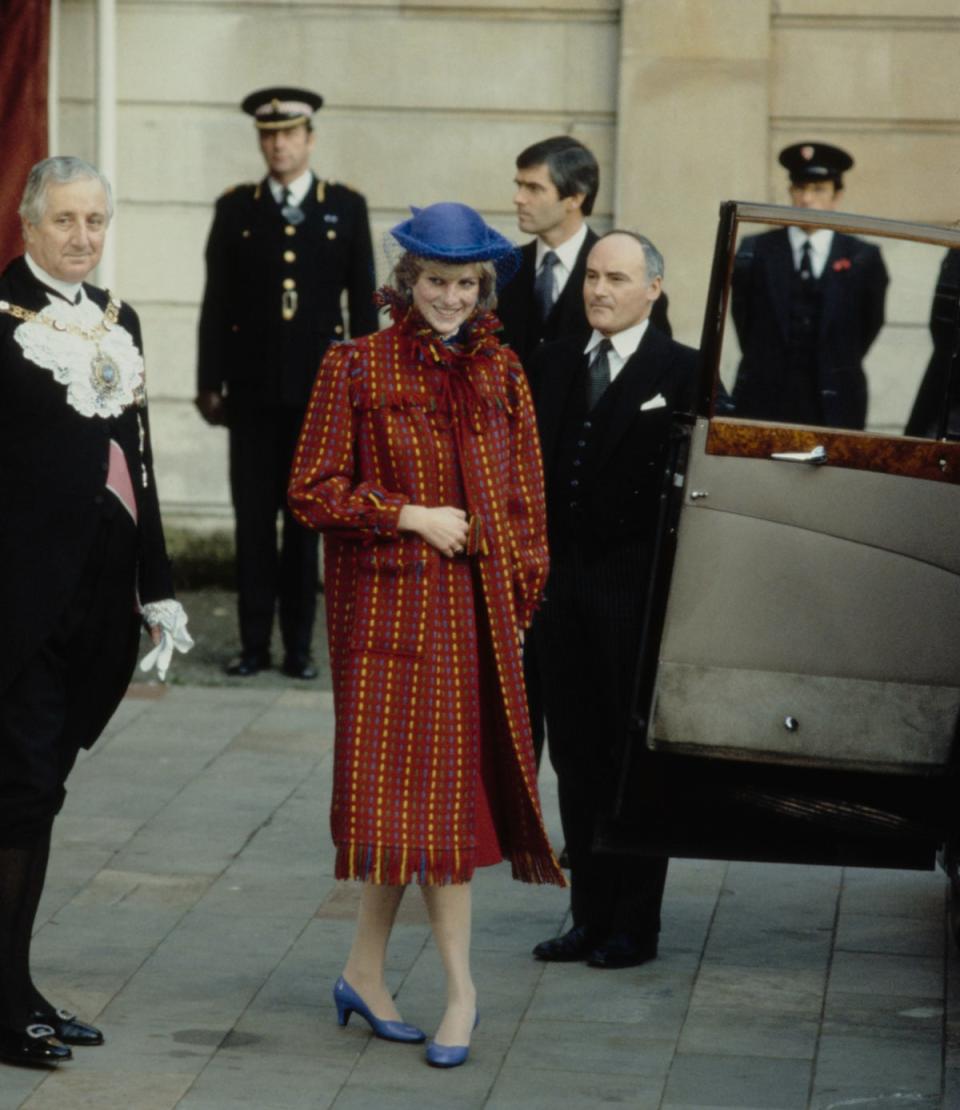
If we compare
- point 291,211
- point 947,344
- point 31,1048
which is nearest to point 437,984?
point 31,1048

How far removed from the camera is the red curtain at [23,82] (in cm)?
1062

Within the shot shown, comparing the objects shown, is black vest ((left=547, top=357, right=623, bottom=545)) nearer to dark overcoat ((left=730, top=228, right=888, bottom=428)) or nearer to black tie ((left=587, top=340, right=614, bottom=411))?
black tie ((left=587, top=340, right=614, bottom=411))

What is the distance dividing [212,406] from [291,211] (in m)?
0.81

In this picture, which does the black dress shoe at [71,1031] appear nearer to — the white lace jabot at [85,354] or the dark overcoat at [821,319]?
the white lace jabot at [85,354]

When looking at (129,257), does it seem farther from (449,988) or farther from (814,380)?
(449,988)

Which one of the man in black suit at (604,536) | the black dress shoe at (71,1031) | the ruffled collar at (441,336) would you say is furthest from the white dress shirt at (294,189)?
the black dress shoe at (71,1031)

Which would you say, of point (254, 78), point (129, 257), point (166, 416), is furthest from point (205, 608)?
point (254, 78)

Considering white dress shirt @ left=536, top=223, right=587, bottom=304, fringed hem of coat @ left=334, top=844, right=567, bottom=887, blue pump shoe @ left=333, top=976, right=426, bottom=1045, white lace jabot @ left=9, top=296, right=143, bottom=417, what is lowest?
blue pump shoe @ left=333, top=976, right=426, bottom=1045

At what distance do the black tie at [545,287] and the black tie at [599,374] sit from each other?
90 cm

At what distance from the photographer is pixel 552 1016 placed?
5449 millimetres

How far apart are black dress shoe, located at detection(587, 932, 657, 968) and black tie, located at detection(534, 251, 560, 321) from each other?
1861mm

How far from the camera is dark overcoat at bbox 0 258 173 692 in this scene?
195 inches

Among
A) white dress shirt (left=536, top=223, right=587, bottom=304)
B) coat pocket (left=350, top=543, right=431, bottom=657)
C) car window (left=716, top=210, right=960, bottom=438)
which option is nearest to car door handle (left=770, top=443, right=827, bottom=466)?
coat pocket (left=350, top=543, right=431, bottom=657)

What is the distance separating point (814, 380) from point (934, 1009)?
145 inches
